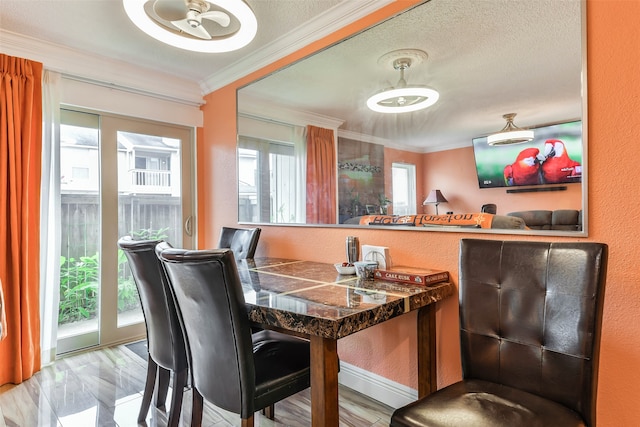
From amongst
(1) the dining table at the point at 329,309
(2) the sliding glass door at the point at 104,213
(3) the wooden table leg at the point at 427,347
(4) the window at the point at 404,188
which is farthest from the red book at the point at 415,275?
(2) the sliding glass door at the point at 104,213

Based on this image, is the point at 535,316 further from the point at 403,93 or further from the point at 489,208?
the point at 403,93

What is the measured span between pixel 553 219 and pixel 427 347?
2.69 feet

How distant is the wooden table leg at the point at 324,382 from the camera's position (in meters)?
1.14

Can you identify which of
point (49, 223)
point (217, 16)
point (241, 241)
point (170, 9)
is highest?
point (170, 9)

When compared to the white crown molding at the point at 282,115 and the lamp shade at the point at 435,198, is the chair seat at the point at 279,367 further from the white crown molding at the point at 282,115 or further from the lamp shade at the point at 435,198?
the white crown molding at the point at 282,115

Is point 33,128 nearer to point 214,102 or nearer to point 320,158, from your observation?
point 214,102

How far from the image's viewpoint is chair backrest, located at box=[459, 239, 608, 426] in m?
1.09

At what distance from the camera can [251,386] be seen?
1.20m

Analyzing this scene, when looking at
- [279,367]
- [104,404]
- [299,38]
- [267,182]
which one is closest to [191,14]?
[299,38]

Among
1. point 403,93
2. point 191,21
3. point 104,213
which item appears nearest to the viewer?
point 191,21

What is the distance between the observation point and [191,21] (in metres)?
1.75

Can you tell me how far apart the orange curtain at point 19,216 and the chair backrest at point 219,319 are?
1831mm

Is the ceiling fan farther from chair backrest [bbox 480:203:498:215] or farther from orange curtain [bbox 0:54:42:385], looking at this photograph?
chair backrest [bbox 480:203:498:215]

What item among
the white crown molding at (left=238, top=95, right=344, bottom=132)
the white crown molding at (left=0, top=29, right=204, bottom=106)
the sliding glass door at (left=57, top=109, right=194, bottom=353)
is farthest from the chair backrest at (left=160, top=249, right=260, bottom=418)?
the white crown molding at (left=0, top=29, right=204, bottom=106)
